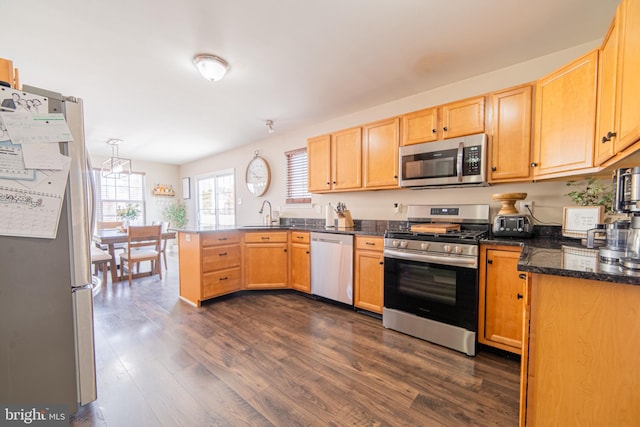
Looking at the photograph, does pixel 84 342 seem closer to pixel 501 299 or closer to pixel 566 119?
pixel 501 299

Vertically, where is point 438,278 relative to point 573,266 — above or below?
below

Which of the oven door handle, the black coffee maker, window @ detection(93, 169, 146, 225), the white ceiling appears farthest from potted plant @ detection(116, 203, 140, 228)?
the black coffee maker

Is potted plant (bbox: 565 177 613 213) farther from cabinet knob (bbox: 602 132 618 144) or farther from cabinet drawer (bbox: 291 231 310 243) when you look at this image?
cabinet drawer (bbox: 291 231 310 243)

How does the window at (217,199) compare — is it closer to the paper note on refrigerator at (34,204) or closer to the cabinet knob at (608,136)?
the paper note on refrigerator at (34,204)

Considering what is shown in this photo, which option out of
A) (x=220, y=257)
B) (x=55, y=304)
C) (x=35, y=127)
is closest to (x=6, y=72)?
(x=35, y=127)

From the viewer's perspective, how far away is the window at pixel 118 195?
581 centimetres

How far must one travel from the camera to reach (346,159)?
318 centimetres

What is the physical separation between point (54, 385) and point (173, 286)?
2698 millimetres

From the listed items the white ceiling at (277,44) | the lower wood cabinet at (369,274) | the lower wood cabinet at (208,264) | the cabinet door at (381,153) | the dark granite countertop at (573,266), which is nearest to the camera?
the dark granite countertop at (573,266)

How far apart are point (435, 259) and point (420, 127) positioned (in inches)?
52.8

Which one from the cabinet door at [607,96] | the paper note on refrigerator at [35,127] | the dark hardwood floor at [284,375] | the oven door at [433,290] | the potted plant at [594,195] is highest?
the cabinet door at [607,96]

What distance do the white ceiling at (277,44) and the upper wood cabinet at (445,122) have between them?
361 millimetres

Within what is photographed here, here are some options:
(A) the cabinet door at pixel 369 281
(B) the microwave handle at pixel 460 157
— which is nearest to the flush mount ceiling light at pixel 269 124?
(A) the cabinet door at pixel 369 281

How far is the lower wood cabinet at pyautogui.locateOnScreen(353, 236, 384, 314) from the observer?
8.63 ft
